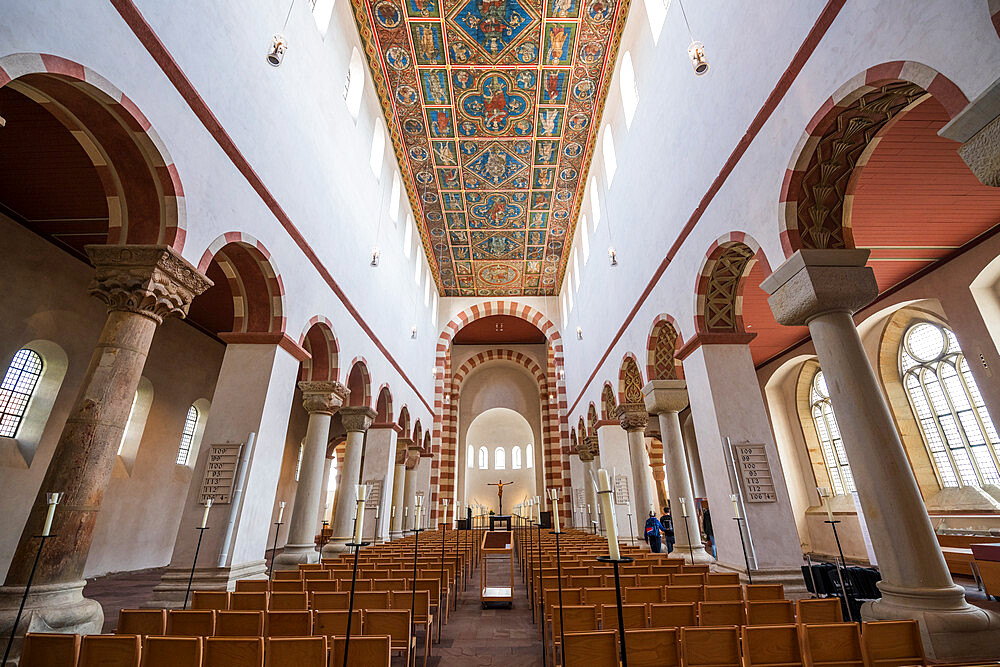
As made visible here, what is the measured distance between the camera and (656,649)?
2748 mm

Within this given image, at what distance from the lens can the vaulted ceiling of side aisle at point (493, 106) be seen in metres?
10.5

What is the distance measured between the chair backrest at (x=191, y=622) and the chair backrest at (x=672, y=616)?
126 inches

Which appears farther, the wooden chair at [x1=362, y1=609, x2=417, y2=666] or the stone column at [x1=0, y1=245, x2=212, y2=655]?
the stone column at [x1=0, y1=245, x2=212, y2=655]

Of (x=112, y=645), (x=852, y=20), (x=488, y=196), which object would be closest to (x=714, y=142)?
(x=852, y=20)

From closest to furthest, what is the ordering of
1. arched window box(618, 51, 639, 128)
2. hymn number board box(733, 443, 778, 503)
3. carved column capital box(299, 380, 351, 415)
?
hymn number board box(733, 443, 778, 503) → carved column capital box(299, 380, 351, 415) → arched window box(618, 51, 639, 128)

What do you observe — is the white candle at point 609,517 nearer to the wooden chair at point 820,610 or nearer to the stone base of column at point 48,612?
the wooden chair at point 820,610

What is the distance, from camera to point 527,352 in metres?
24.1

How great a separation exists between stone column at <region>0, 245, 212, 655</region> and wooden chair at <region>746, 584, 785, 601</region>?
5.38 m

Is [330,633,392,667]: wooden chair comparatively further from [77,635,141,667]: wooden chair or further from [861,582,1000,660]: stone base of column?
[861,582,1000,660]: stone base of column

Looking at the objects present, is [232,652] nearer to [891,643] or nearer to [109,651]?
[109,651]

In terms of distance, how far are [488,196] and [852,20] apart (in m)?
12.6

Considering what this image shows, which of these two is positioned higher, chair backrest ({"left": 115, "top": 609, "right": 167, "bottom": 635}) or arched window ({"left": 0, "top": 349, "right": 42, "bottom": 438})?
arched window ({"left": 0, "top": 349, "right": 42, "bottom": 438})

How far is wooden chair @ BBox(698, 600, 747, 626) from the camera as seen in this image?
3430mm

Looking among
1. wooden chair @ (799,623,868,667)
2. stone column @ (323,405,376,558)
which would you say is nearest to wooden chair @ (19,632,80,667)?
wooden chair @ (799,623,868,667)
